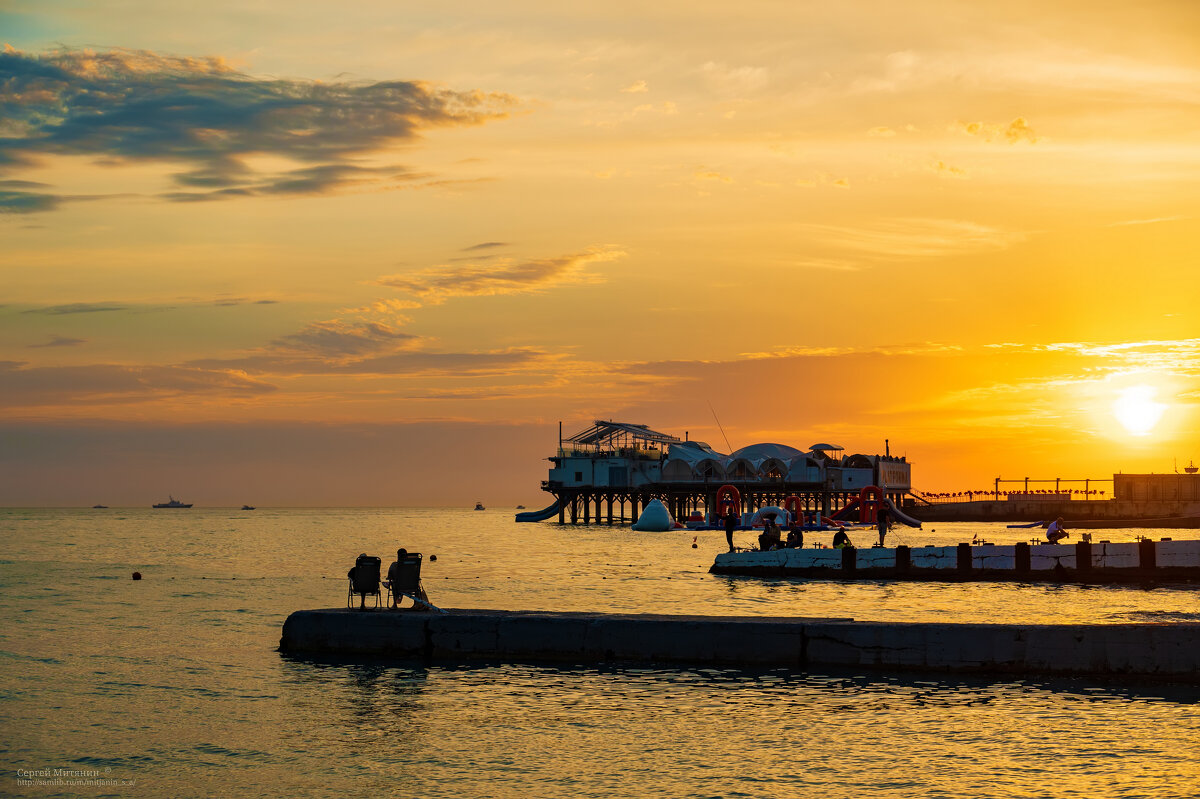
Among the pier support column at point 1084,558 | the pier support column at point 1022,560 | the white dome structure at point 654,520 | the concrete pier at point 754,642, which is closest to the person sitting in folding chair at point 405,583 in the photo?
the concrete pier at point 754,642

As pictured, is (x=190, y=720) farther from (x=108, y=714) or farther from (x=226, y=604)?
(x=226, y=604)

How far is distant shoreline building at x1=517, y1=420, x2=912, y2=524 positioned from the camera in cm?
12925

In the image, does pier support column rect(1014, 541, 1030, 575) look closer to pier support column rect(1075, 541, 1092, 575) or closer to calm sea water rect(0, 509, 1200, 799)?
pier support column rect(1075, 541, 1092, 575)

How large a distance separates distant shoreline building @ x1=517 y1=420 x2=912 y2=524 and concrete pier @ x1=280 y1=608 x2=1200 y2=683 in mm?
104722

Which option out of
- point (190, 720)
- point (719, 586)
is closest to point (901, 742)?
point (190, 720)

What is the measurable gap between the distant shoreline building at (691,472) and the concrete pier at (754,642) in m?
105

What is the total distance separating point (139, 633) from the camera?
29312 mm

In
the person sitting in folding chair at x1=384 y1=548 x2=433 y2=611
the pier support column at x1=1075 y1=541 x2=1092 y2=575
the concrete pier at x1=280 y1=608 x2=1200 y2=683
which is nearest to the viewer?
the concrete pier at x1=280 y1=608 x2=1200 y2=683

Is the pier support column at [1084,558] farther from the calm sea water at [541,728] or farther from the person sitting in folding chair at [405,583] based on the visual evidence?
the person sitting in folding chair at [405,583]

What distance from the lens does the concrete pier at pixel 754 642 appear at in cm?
1964

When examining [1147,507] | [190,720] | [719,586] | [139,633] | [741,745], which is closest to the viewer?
[741,745]

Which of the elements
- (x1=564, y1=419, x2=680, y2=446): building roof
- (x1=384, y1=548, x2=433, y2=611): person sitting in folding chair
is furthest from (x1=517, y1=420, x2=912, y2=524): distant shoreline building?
(x1=384, y1=548, x2=433, y2=611): person sitting in folding chair

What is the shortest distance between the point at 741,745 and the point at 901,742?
2210 mm

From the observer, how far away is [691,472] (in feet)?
430
